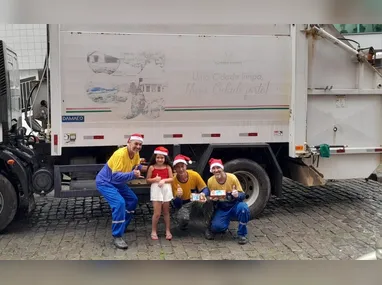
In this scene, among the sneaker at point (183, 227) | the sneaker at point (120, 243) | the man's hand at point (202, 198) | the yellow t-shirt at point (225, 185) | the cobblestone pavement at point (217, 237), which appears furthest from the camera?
the sneaker at point (183, 227)

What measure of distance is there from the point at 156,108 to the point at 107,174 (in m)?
1.10

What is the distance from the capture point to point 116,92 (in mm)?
6109

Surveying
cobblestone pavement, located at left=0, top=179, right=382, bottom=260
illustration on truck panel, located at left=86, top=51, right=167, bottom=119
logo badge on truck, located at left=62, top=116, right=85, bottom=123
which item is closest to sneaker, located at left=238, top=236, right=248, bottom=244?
cobblestone pavement, located at left=0, top=179, right=382, bottom=260

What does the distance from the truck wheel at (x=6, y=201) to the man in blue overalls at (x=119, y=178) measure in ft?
3.69

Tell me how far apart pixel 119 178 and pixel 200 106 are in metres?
1.47

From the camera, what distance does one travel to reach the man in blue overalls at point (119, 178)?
5.56 metres

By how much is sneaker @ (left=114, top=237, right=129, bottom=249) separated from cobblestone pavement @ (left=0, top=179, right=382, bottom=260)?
0.07 m

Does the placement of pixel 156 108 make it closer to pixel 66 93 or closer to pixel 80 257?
pixel 66 93

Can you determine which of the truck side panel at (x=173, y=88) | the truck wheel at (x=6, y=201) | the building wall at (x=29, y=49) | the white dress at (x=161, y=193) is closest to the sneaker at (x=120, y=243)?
the white dress at (x=161, y=193)

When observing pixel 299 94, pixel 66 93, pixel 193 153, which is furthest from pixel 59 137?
pixel 299 94

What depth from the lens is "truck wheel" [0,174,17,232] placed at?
593 centimetres

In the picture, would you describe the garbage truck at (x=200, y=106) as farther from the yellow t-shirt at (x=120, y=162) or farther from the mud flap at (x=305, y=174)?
the yellow t-shirt at (x=120, y=162)

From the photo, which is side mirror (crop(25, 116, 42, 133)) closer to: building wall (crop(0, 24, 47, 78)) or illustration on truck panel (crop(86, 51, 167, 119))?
building wall (crop(0, 24, 47, 78))

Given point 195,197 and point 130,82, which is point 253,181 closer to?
point 195,197
